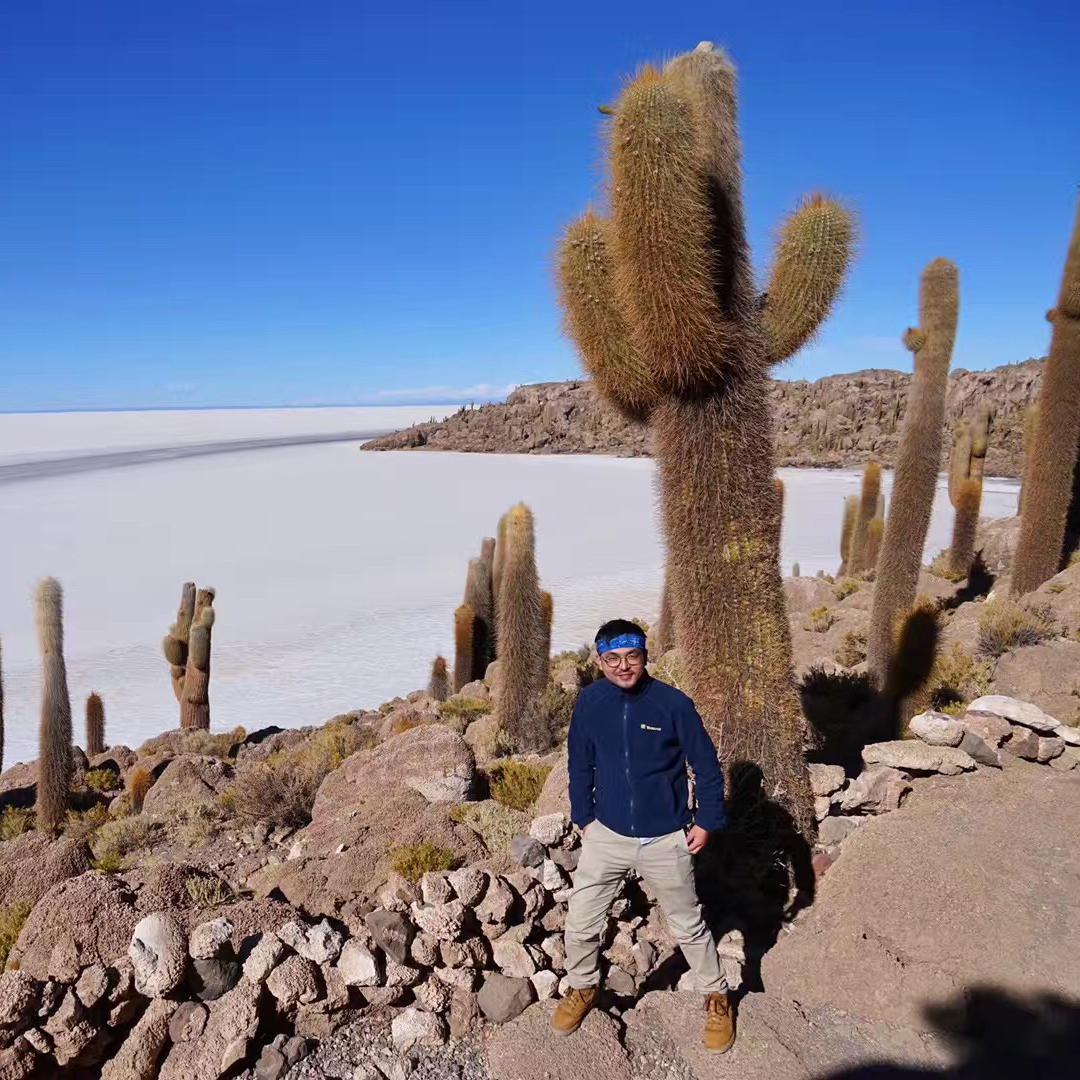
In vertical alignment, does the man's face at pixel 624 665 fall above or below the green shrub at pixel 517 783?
above

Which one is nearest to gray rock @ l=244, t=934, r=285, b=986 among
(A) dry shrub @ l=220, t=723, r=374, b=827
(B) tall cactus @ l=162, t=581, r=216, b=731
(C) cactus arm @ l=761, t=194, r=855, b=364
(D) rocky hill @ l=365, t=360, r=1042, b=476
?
(A) dry shrub @ l=220, t=723, r=374, b=827

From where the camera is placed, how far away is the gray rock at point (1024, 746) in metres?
5.85

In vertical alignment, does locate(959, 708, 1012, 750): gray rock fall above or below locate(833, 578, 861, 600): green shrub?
above

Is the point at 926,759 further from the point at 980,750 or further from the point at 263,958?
the point at 263,958

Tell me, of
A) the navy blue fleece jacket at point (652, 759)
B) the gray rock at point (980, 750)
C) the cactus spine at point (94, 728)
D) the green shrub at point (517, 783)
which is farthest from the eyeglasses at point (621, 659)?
the cactus spine at point (94, 728)

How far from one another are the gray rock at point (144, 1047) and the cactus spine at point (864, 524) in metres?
16.9

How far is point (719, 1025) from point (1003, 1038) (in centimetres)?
133

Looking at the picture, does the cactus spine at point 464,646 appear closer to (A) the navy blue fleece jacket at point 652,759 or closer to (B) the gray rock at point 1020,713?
(B) the gray rock at point 1020,713

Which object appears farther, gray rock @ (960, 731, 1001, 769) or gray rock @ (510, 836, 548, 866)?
gray rock @ (960, 731, 1001, 769)

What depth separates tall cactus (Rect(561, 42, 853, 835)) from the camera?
460 centimetres

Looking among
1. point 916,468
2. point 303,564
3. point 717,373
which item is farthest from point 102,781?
point 303,564

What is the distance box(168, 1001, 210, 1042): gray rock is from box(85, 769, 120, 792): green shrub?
775 cm

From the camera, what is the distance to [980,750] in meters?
5.75

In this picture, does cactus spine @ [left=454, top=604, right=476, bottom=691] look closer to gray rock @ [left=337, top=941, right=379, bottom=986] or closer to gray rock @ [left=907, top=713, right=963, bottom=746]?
gray rock @ [left=907, top=713, right=963, bottom=746]
